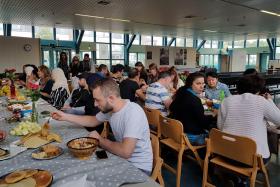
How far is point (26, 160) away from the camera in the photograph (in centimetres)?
138

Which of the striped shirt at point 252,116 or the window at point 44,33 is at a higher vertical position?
the window at point 44,33

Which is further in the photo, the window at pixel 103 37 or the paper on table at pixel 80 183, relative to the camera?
the window at pixel 103 37

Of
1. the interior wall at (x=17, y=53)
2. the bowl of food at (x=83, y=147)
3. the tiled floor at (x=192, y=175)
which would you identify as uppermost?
the interior wall at (x=17, y=53)

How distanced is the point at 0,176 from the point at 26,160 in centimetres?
20

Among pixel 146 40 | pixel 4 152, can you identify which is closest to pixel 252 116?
pixel 4 152

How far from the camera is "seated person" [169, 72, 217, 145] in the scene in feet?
8.38

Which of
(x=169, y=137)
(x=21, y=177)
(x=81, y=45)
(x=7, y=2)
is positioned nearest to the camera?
(x=21, y=177)

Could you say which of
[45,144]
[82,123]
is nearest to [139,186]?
[45,144]

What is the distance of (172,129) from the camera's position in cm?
246

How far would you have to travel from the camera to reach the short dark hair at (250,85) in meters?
2.15

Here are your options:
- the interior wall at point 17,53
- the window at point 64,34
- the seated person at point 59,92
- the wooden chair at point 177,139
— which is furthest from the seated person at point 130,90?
the window at point 64,34

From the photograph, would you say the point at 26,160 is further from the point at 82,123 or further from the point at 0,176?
the point at 82,123

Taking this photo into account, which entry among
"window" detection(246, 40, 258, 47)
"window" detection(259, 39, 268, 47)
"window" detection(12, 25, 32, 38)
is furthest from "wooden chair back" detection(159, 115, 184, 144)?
"window" detection(246, 40, 258, 47)

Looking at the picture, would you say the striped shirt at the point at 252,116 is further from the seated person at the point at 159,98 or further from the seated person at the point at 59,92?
the seated person at the point at 59,92
